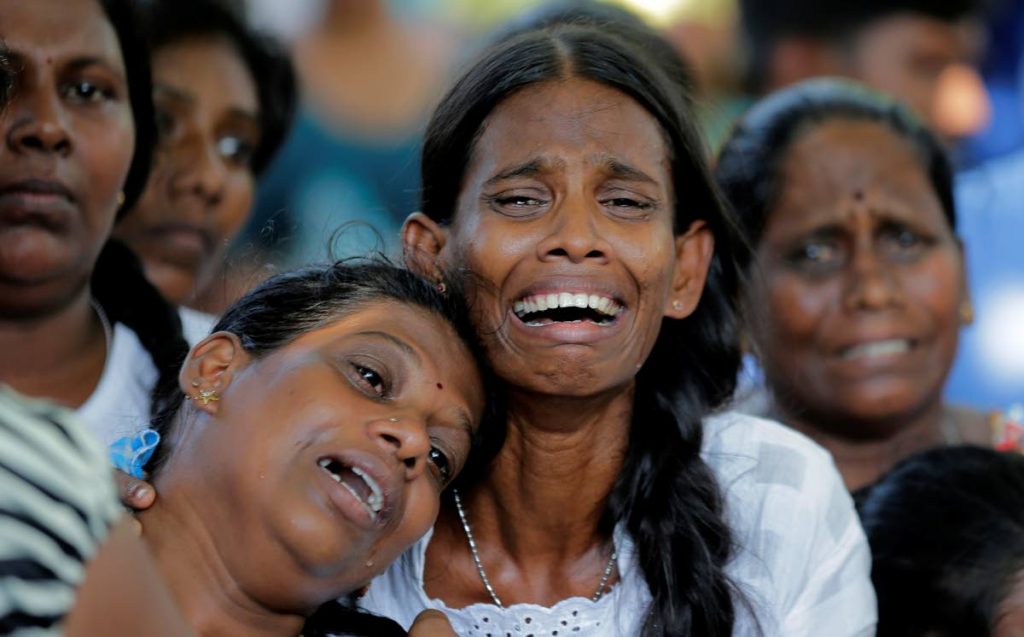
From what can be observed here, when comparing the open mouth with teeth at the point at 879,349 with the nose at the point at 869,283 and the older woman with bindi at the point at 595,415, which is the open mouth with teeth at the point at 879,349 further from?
the older woman with bindi at the point at 595,415

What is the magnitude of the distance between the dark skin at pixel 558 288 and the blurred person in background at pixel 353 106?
5.75 ft

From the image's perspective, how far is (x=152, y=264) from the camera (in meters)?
3.45

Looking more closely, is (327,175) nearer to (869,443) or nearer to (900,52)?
(900,52)

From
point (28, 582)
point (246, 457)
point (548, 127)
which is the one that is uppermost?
point (548, 127)

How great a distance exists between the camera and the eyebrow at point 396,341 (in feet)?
7.41

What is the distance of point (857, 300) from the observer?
325 cm

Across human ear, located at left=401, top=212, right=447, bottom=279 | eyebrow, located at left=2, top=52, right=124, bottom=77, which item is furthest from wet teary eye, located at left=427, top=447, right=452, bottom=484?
eyebrow, located at left=2, top=52, right=124, bottom=77

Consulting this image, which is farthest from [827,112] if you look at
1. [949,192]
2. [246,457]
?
[246,457]

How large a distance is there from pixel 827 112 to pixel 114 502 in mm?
2515

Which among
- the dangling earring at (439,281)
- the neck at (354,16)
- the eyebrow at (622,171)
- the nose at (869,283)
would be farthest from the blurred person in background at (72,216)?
the neck at (354,16)

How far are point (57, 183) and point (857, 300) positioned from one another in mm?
1678

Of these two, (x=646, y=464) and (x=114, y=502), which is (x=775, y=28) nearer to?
(x=646, y=464)

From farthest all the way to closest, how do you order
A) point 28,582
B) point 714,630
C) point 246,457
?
1. point 714,630
2. point 246,457
3. point 28,582

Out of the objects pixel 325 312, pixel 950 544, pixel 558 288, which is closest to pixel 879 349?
pixel 950 544
